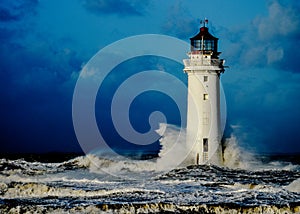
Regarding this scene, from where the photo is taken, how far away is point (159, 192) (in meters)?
18.3

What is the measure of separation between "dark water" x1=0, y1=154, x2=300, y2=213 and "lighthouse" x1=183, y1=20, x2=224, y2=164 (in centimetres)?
74

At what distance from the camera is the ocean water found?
15.9 metres

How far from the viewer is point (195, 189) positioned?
62.6 ft

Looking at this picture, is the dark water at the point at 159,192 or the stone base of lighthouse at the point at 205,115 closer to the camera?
the dark water at the point at 159,192

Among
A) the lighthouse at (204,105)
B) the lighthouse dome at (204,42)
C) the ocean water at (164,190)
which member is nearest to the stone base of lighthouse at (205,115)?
the lighthouse at (204,105)

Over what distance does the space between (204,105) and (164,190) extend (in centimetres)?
670

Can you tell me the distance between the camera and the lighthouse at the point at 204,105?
80.8 feet

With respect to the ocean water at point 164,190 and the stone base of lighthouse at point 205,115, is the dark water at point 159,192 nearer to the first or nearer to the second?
the ocean water at point 164,190

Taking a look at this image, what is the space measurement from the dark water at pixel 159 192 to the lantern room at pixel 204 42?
195 inches

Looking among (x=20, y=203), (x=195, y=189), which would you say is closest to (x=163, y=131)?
(x=195, y=189)

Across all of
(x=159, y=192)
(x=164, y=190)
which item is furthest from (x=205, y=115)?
(x=159, y=192)

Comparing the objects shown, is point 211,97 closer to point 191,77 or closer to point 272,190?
point 191,77

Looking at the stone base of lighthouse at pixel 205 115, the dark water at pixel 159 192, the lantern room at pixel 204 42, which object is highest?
the lantern room at pixel 204 42

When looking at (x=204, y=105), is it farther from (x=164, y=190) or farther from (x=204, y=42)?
(x=164, y=190)
